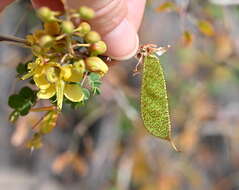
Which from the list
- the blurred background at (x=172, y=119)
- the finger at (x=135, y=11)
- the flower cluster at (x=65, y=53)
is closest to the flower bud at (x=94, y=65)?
the flower cluster at (x=65, y=53)

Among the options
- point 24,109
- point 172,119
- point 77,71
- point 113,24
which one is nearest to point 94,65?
point 77,71

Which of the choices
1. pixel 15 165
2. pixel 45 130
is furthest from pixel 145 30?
pixel 45 130

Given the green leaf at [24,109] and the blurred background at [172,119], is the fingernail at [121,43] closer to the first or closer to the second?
the green leaf at [24,109]

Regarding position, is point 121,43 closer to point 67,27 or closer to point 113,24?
point 113,24

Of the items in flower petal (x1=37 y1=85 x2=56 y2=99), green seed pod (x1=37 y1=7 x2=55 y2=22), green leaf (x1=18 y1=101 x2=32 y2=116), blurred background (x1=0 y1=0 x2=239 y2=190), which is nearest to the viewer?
green seed pod (x1=37 y1=7 x2=55 y2=22)

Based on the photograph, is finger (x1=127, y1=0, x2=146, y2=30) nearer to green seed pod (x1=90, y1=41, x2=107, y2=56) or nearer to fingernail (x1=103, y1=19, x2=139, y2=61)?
fingernail (x1=103, y1=19, x2=139, y2=61)

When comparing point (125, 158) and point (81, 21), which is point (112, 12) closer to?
point (81, 21)

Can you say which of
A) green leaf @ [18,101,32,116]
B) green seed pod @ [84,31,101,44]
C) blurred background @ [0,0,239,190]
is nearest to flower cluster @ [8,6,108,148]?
green seed pod @ [84,31,101,44]
